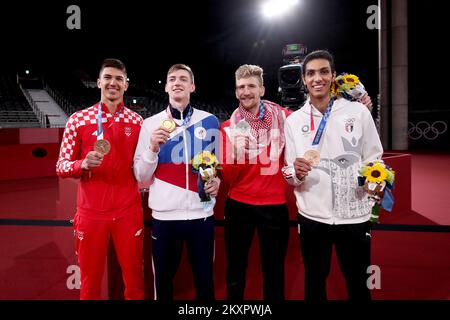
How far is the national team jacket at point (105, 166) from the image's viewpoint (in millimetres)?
2424

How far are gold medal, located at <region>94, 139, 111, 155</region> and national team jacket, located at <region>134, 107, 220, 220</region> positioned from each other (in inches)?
9.7

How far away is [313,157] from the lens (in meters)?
2.19

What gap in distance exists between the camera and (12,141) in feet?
28.9

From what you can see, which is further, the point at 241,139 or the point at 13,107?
the point at 13,107

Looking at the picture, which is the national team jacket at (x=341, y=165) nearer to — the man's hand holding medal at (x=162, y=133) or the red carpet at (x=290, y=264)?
the man's hand holding medal at (x=162, y=133)

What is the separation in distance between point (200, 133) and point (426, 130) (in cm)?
1880

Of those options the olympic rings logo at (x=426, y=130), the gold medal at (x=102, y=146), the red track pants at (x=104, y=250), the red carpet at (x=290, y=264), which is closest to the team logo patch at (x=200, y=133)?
the gold medal at (x=102, y=146)

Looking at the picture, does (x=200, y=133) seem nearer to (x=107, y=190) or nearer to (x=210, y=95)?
(x=107, y=190)

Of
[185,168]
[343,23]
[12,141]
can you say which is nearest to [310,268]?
[185,168]

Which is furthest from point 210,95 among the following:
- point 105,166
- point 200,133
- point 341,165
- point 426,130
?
point 341,165

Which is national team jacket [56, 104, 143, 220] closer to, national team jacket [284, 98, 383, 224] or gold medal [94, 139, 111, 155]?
gold medal [94, 139, 111, 155]

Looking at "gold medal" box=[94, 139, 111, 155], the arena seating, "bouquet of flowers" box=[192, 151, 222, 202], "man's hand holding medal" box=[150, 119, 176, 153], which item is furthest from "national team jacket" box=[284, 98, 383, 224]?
the arena seating

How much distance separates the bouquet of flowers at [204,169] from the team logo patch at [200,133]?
0.24 meters
